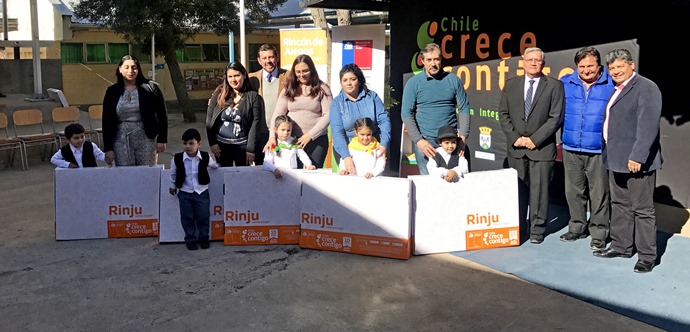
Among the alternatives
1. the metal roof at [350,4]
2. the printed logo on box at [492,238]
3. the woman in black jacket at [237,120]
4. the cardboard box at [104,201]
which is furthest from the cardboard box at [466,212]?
the metal roof at [350,4]

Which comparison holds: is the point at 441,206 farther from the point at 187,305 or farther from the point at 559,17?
the point at 559,17

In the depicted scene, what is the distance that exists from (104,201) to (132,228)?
1.16ft

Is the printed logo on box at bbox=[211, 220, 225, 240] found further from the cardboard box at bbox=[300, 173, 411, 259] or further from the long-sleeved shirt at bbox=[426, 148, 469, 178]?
the long-sleeved shirt at bbox=[426, 148, 469, 178]

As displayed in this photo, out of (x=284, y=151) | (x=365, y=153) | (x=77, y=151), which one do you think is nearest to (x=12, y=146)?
(x=77, y=151)

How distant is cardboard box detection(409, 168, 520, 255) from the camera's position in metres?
5.67

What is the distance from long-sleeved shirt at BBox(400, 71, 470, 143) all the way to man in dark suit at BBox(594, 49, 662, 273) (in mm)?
1210

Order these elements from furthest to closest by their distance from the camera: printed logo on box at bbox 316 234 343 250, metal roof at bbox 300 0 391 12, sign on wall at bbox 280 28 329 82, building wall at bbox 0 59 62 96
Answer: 1. building wall at bbox 0 59 62 96
2. sign on wall at bbox 280 28 329 82
3. metal roof at bbox 300 0 391 12
4. printed logo on box at bbox 316 234 343 250

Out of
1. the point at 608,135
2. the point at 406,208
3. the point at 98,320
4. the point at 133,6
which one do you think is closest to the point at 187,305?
the point at 98,320

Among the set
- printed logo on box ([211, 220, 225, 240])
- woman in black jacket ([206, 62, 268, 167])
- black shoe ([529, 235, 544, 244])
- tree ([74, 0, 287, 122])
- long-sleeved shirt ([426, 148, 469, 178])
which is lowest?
black shoe ([529, 235, 544, 244])

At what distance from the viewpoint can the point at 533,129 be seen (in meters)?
5.84

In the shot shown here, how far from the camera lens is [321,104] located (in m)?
6.28

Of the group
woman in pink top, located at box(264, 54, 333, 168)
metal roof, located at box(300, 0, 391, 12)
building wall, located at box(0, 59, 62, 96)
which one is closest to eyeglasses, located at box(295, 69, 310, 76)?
woman in pink top, located at box(264, 54, 333, 168)

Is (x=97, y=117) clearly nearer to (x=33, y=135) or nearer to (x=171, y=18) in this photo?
(x=33, y=135)

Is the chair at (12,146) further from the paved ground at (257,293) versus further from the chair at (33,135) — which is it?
the paved ground at (257,293)
